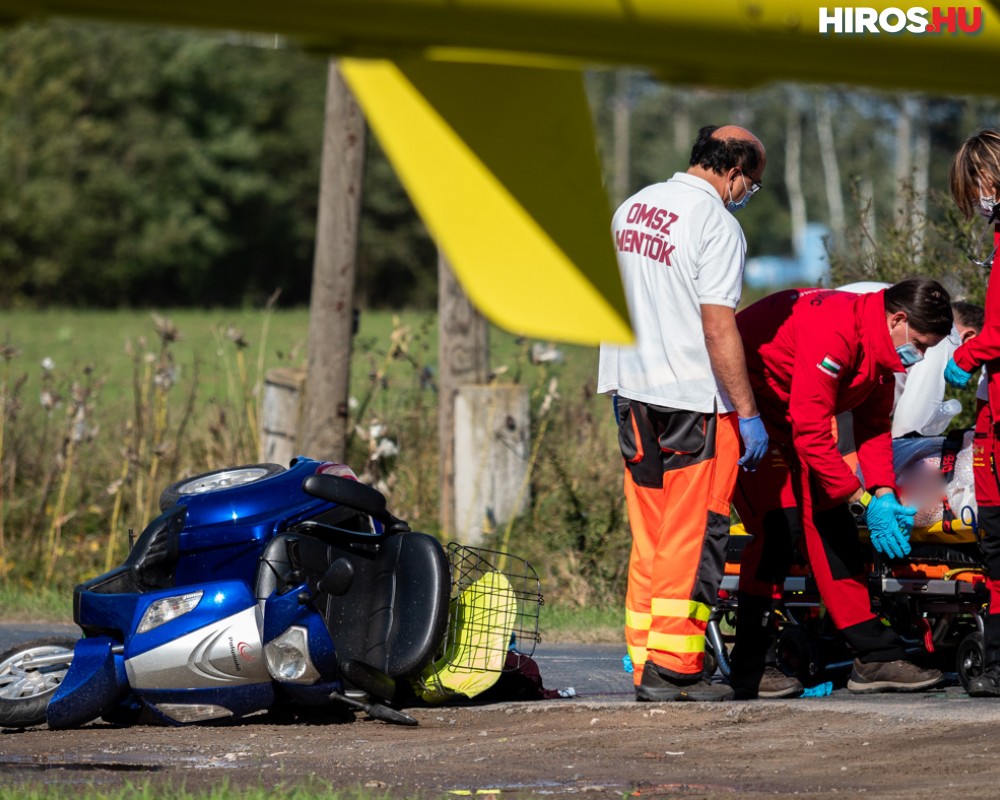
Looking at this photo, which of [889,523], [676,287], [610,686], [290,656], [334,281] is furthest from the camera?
[334,281]

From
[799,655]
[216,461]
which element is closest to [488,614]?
[799,655]

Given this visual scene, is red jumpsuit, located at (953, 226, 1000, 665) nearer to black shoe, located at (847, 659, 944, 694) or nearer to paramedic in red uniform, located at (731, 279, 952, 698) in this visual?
paramedic in red uniform, located at (731, 279, 952, 698)

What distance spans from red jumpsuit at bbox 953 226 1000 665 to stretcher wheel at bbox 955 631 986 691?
0.27 feet

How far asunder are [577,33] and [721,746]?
327cm

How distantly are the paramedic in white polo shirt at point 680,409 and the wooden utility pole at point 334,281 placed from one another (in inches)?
184

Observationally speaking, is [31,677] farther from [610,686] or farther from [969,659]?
[969,659]

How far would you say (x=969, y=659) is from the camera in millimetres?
6664

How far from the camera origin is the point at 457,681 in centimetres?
650

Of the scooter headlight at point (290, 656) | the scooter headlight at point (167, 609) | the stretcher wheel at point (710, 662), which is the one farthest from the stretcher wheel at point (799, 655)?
the scooter headlight at point (167, 609)

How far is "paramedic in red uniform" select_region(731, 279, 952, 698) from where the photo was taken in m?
6.44

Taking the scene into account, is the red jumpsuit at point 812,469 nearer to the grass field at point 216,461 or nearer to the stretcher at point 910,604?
the stretcher at point 910,604

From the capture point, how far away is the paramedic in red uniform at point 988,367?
255 inches

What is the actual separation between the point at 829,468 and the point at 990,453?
0.73 m

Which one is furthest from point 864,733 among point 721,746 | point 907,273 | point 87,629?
point 907,273
